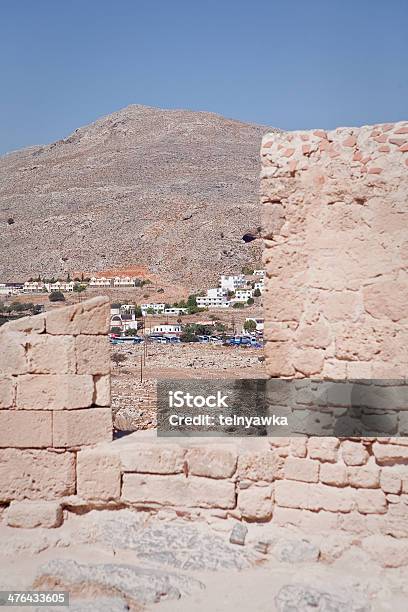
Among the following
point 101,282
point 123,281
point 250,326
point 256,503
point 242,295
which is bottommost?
point 250,326

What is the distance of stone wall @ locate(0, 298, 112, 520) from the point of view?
5.21m

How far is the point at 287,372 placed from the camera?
4.88 meters

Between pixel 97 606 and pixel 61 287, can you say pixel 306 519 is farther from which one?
pixel 61 287

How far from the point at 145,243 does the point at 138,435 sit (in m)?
71.9

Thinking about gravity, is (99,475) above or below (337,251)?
below

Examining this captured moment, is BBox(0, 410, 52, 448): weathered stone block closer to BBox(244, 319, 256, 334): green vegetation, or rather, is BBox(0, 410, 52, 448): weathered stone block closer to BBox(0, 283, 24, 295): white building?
BBox(244, 319, 256, 334): green vegetation

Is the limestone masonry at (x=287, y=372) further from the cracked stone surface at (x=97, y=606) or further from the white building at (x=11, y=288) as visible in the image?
the white building at (x=11, y=288)

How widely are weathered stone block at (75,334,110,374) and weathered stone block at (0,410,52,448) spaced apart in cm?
45

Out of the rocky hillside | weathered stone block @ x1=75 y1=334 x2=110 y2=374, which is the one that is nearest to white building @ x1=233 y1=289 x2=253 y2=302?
the rocky hillside

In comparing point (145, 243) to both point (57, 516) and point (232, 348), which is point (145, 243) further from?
point (57, 516)

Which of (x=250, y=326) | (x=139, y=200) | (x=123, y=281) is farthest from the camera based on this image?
(x=139, y=200)

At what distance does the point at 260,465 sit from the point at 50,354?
1756 mm

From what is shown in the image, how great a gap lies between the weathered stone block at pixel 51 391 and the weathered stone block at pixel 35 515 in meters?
0.73

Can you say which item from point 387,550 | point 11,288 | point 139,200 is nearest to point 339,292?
point 387,550
